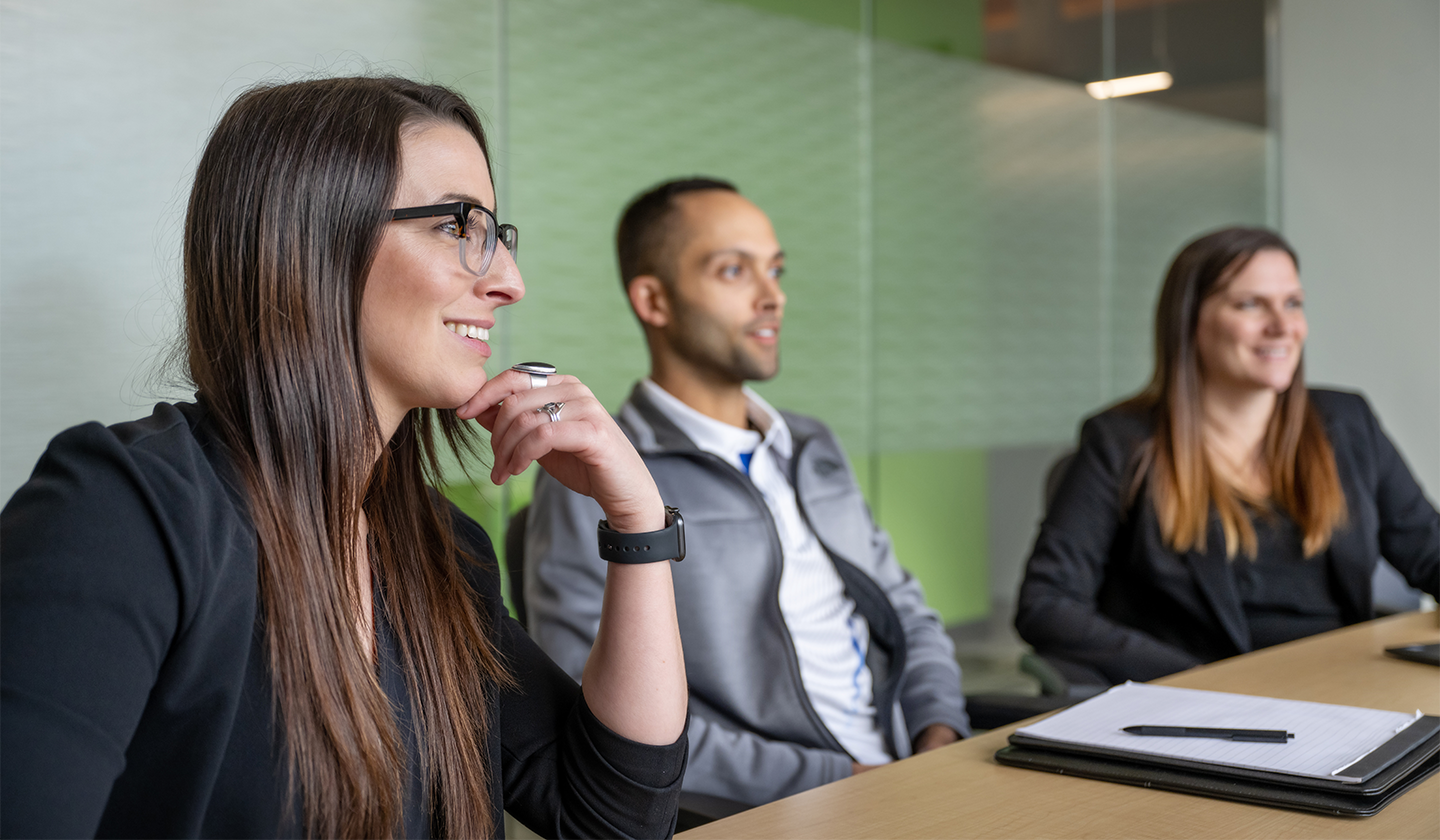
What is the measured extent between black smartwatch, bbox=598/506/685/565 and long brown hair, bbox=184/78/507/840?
0.23 metres

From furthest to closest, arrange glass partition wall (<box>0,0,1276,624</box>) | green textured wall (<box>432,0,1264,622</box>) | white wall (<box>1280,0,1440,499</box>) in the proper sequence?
white wall (<box>1280,0,1440,499</box>) < green textured wall (<box>432,0,1264,622</box>) < glass partition wall (<box>0,0,1276,624</box>)

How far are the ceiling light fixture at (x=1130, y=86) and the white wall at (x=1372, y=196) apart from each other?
1.75 ft

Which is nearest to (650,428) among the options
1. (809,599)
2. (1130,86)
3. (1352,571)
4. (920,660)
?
(809,599)

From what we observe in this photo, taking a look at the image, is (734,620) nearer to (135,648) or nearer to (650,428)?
(650,428)

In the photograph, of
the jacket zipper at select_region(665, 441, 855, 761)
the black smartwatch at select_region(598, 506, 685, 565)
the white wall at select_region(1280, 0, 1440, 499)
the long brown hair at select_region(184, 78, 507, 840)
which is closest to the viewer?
the long brown hair at select_region(184, 78, 507, 840)

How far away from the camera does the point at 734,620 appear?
1911 mm

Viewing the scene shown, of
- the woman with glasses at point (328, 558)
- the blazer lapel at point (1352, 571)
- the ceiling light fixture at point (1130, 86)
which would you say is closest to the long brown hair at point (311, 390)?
the woman with glasses at point (328, 558)

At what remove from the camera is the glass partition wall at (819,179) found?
7.01 ft

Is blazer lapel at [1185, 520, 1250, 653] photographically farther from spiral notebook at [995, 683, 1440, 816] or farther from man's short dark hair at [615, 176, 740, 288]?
man's short dark hair at [615, 176, 740, 288]

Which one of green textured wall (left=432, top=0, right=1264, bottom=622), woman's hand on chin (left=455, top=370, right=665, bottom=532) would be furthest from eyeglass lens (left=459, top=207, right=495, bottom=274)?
green textured wall (left=432, top=0, right=1264, bottom=622)

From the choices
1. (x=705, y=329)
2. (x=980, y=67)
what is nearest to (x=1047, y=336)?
(x=980, y=67)

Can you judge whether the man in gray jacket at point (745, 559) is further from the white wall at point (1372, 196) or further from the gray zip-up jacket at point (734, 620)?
the white wall at point (1372, 196)

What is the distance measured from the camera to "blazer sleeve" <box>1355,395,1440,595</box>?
2.50 metres

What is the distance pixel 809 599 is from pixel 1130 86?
11.1 ft
